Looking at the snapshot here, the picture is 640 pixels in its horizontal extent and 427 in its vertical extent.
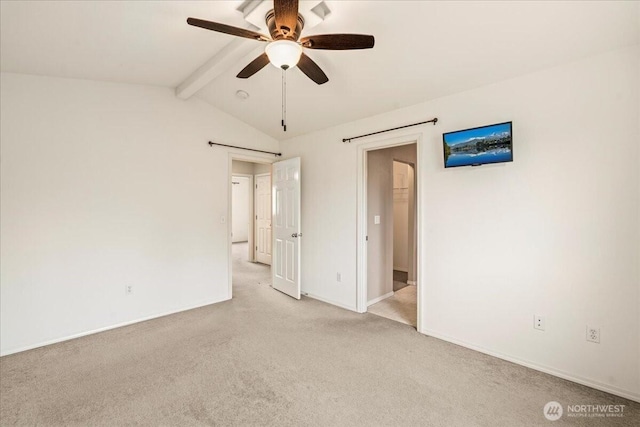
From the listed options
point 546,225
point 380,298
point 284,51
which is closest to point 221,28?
point 284,51

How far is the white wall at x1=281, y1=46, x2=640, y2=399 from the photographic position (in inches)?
79.7

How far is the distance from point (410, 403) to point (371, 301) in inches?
77.8

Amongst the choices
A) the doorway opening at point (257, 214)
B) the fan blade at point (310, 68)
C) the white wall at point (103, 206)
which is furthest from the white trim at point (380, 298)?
the fan blade at point (310, 68)

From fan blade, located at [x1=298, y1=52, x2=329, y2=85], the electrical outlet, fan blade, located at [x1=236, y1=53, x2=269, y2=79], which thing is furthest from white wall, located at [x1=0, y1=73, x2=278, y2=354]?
the electrical outlet

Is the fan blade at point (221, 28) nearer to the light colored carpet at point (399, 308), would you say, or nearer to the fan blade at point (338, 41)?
the fan blade at point (338, 41)

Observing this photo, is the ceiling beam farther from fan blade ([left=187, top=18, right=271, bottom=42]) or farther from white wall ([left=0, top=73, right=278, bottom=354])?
fan blade ([left=187, top=18, right=271, bottom=42])

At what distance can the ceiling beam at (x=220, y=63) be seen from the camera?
250 cm

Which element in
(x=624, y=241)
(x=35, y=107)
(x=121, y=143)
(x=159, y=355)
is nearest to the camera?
(x=624, y=241)

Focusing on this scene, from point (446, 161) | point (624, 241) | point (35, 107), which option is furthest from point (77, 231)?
point (624, 241)

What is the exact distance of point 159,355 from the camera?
8.54 ft

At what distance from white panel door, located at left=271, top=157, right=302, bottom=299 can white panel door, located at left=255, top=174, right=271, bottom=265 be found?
1.88 m

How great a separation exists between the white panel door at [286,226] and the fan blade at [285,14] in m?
2.53

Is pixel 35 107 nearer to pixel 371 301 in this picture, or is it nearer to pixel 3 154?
pixel 3 154

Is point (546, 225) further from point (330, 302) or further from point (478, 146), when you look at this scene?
point (330, 302)
